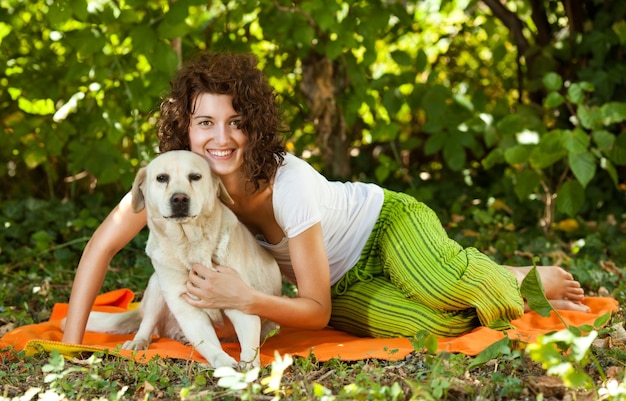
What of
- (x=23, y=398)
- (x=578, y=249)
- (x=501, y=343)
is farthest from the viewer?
(x=578, y=249)

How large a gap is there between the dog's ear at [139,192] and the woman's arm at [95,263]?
0.19 m

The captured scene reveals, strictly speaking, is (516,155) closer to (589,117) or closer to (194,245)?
(589,117)

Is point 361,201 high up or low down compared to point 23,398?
up

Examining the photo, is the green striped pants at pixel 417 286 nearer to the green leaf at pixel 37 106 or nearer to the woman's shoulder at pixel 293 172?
the woman's shoulder at pixel 293 172

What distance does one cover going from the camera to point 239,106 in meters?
3.07

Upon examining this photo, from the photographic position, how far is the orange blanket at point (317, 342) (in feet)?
9.56

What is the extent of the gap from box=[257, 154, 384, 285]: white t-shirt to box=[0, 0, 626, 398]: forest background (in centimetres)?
70

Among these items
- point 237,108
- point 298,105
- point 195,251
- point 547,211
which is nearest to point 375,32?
point 298,105

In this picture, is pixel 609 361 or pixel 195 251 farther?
pixel 195 251

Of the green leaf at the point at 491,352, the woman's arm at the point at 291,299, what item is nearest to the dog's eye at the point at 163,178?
the woman's arm at the point at 291,299

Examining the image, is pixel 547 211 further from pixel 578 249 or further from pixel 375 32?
pixel 375 32

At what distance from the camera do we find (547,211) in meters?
5.30

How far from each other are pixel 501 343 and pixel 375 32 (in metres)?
2.83

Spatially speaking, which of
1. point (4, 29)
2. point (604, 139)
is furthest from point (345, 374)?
point (4, 29)
